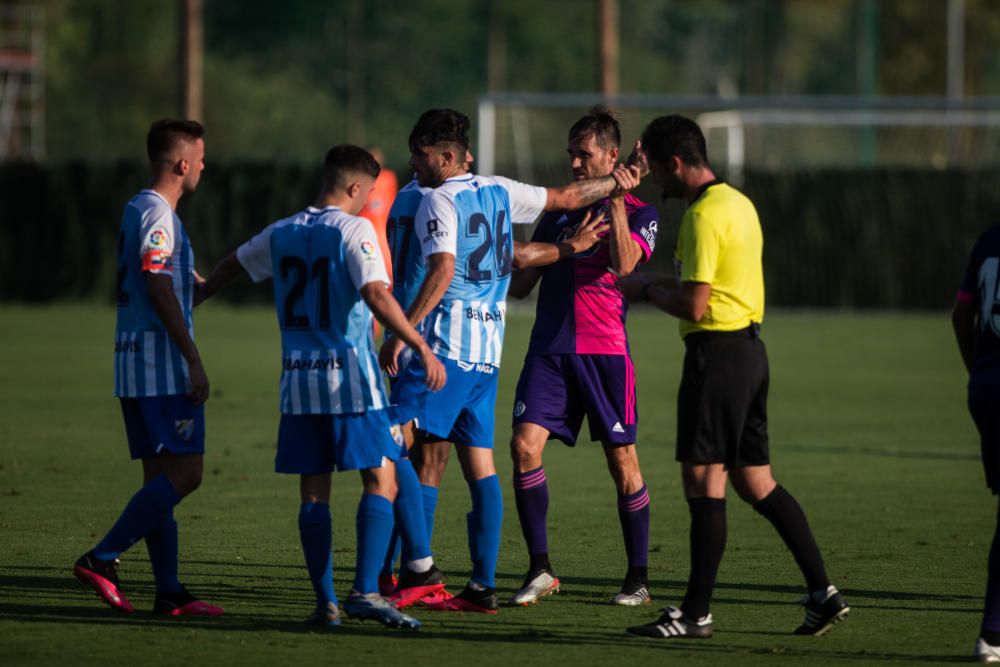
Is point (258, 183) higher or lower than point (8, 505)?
higher

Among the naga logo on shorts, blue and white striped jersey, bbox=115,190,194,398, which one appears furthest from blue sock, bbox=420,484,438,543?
blue and white striped jersey, bbox=115,190,194,398

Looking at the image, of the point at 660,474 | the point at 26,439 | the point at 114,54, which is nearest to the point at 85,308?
the point at 26,439

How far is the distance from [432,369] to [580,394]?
1279 millimetres

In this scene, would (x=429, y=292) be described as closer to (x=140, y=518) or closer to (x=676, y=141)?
(x=676, y=141)

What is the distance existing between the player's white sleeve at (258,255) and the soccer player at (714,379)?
5.31ft

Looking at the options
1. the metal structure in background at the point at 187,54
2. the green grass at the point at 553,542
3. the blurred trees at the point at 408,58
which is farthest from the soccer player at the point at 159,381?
the blurred trees at the point at 408,58

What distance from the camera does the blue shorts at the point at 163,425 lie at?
23.0 feet

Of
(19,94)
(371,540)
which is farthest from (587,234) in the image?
(19,94)

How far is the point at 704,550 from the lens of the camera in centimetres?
657

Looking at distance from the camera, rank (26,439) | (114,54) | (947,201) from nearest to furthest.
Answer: (26,439), (947,201), (114,54)

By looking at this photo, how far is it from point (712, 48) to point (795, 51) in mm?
4250

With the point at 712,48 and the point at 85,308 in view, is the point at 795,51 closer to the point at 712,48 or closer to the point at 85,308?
the point at 712,48

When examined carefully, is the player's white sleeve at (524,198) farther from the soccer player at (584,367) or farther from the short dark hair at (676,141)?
the short dark hair at (676,141)

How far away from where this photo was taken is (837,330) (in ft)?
87.4
